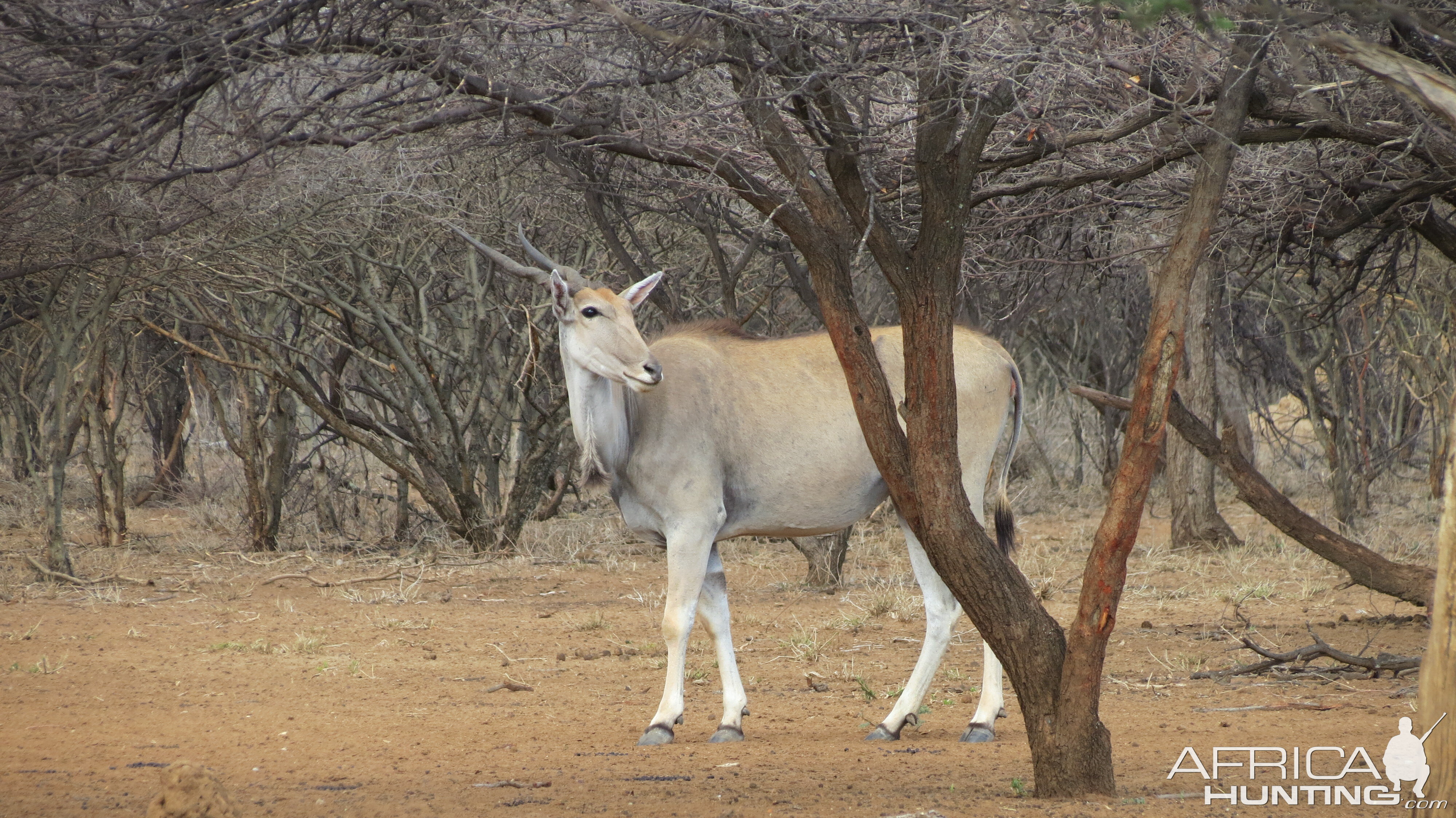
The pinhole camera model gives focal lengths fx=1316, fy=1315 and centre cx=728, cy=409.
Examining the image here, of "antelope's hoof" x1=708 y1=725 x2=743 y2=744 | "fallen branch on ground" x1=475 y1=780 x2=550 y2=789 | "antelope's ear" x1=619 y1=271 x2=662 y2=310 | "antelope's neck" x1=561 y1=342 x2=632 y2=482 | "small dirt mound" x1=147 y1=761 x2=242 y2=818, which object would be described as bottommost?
"antelope's hoof" x1=708 y1=725 x2=743 y2=744

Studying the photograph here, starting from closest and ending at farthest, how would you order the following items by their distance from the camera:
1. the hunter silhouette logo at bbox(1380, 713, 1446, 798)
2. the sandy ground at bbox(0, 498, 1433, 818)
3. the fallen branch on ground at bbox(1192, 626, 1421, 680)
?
1. the hunter silhouette logo at bbox(1380, 713, 1446, 798)
2. the sandy ground at bbox(0, 498, 1433, 818)
3. the fallen branch on ground at bbox(1192, 626, 1421, 680)

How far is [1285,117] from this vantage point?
553 centimetres

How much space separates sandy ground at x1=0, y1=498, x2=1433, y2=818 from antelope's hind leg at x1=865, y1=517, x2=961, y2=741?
5.5 inches

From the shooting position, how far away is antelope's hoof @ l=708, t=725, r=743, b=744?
5.70 metres

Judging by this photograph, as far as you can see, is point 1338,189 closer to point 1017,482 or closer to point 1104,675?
point 1104,675

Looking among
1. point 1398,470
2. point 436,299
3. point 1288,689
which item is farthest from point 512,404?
point 1398,470

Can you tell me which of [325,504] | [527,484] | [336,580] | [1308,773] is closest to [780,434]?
[1308,773]

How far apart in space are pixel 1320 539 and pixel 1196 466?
222 inches

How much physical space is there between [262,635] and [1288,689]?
6.16 meters

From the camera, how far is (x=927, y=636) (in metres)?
6.03

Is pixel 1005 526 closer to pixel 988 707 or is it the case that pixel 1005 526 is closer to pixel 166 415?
pixel 988 707

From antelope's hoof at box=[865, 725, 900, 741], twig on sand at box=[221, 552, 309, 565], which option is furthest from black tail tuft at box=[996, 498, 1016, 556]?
twig on sand at box=[221, 552, 309, 565]

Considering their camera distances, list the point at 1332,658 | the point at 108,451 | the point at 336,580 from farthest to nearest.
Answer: the point at 108,451 < the point at 336,580 < the point at 1332,658

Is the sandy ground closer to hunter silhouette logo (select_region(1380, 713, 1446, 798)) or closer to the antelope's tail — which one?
hunter silhouette logo (select_region(1380, 713, 1446, 798))
